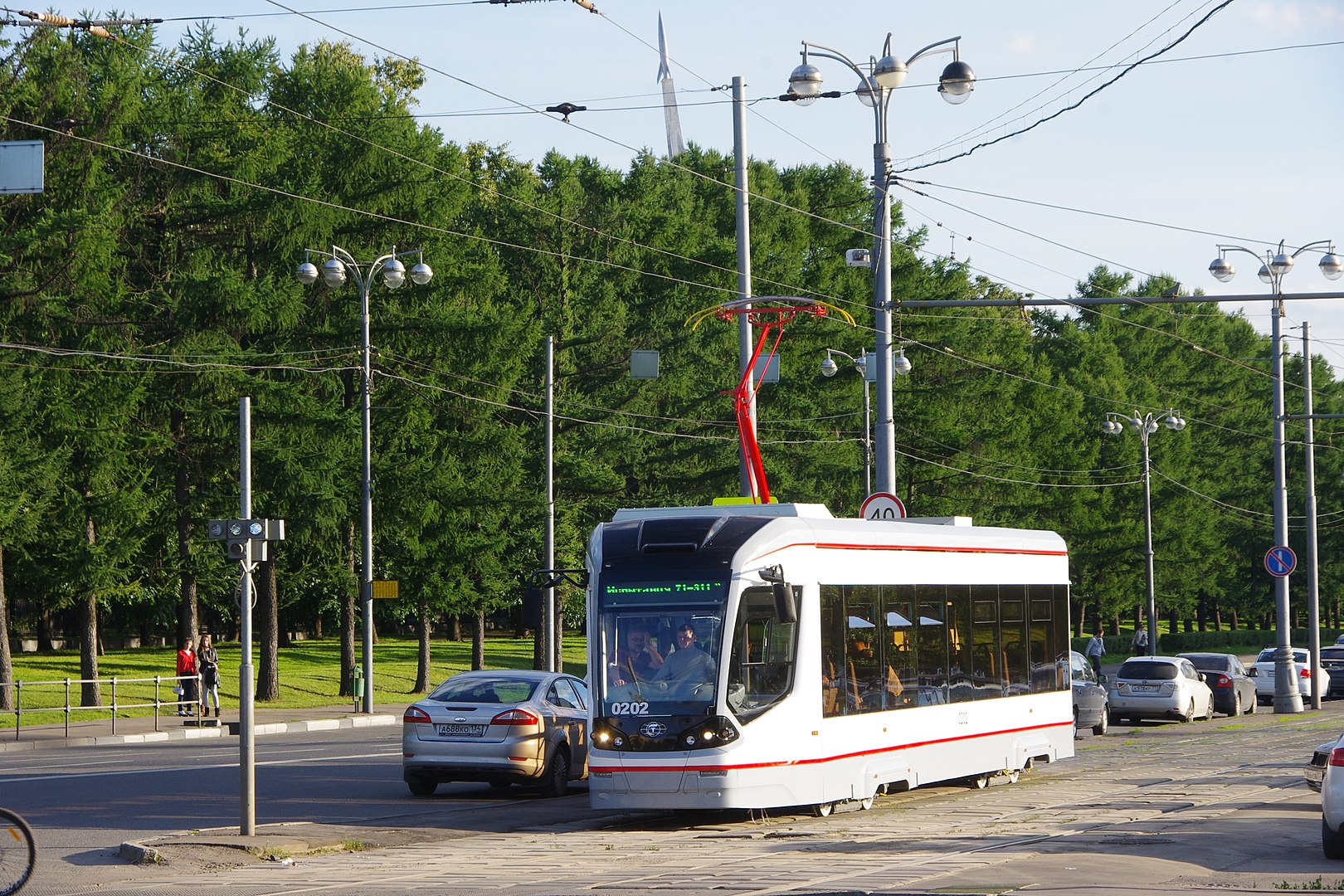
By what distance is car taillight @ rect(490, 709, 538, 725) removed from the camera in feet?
67.4

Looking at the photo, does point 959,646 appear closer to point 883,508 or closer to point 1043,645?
point 1043,645

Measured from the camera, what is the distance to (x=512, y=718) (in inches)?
809

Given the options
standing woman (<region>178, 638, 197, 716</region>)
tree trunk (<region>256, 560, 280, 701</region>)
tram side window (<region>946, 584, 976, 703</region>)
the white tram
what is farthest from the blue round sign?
tree trunk (<region>256, 560, 280, 701</region>)

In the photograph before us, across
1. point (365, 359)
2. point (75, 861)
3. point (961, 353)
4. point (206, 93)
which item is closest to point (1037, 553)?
point (75, 861)

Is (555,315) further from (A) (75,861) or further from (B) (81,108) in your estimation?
(A) (75,861)

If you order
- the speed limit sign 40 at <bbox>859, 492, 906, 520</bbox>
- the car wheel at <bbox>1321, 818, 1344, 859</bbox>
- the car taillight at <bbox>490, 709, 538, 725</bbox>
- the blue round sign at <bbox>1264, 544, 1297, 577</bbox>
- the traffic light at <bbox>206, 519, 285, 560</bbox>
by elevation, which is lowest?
the car wheel at <bbox>1321, 818, 1344, 859</bbox>

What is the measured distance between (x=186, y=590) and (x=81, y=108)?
12.9 m

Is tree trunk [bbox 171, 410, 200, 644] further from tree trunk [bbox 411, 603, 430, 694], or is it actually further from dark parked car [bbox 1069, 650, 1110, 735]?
dark parked car [bbox 1069, 650, 1110, 735]

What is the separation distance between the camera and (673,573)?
1708 centimetres

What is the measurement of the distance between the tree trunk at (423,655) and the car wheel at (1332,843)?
37.3 metres

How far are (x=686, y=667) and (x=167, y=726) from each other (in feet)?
72.2

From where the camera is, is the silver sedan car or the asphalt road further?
the silver sedan car

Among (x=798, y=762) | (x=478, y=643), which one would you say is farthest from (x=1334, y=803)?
(x=478, y=643)

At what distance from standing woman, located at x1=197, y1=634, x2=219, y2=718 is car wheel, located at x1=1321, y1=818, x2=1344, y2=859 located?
26925mm
